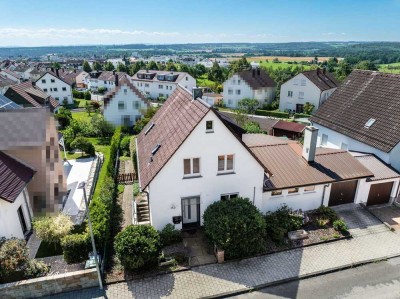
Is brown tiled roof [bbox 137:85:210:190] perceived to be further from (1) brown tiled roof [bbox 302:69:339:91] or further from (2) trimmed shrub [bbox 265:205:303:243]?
(1) brown tiled roof [bbox 302:69:339:91]

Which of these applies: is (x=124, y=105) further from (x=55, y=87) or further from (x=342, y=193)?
(x=342, y=193)

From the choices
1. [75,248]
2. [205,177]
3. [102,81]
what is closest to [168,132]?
[205,177]

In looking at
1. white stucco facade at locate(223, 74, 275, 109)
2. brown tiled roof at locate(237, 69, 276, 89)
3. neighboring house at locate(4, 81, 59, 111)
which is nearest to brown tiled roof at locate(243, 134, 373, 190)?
neighboring house at locate(4, 81, 59, 111)

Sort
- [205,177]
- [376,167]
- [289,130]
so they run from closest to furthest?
[205,177], [376,167], [289,130]

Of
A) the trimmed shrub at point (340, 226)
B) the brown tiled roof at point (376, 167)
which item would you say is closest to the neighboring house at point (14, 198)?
the trimmed shrub at point (340, 226)

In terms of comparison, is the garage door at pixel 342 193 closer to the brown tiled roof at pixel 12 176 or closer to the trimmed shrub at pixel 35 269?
the trimmed shrub at pixel 35 269

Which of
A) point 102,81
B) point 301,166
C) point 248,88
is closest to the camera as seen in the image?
point 301,166

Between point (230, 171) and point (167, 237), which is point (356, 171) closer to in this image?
point (230, 171)
